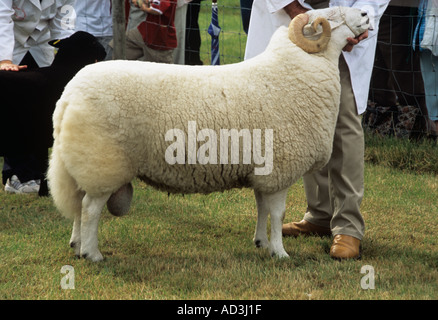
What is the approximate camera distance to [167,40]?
6.09 meters

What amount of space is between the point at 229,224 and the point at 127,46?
109 inches

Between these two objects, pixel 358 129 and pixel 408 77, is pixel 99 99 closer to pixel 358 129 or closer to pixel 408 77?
pixel 358 129

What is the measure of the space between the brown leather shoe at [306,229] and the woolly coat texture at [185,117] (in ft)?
2.46

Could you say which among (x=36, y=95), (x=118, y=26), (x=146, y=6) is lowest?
(x=36, y=95)

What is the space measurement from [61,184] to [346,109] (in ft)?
5.41

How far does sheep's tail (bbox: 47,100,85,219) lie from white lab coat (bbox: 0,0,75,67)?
1.12 m

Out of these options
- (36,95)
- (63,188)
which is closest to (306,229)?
(63,188)

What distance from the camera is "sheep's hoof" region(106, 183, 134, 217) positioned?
11.3 ft

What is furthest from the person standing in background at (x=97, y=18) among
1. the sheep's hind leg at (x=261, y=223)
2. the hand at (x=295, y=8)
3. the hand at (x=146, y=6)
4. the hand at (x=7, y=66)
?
the sheep's hind leg at (x=261, y=223)

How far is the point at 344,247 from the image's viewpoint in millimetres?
3508

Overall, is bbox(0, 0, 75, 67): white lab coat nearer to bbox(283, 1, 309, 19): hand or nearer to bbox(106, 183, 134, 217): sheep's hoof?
bbox(106, 183, 134, 217): sheep's hoof

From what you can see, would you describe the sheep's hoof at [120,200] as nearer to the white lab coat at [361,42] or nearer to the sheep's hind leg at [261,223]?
the sheep's hind leg at [261,223]

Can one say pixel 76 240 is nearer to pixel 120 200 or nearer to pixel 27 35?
pixel 120 200

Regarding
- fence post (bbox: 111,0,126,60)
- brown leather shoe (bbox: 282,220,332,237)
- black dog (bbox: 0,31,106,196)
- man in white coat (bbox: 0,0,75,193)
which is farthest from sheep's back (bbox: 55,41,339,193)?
fence post (bbox: 111,0,126,60)
